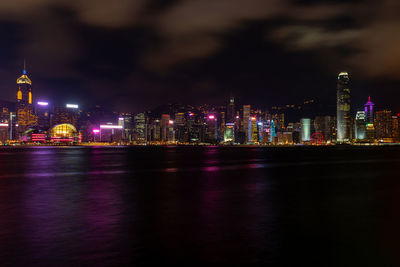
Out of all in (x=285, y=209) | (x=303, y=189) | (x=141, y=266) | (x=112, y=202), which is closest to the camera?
(x=141, y=266)

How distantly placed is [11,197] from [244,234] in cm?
1874

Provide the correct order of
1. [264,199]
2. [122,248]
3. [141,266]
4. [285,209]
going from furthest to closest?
[264,199] → [285,209] → [122,248] → [141,266]

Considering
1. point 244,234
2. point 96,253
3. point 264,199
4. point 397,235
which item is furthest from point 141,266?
point 264,199

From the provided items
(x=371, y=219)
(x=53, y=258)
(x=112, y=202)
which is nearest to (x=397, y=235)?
(x=371, y=219)

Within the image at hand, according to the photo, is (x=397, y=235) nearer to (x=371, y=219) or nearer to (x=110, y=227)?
(x=371, y=219)

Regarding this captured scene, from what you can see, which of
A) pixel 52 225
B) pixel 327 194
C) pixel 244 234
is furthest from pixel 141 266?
pixel 327 194

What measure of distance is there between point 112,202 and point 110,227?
781 centimetres

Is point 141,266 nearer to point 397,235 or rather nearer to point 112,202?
point 397,235

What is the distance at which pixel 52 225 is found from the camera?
1691cm

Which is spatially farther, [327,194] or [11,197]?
[327,194]

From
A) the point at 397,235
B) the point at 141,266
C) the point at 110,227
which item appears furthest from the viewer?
the point at 110,227

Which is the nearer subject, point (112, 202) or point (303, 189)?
point (112, 202)

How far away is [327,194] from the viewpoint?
2864 cm

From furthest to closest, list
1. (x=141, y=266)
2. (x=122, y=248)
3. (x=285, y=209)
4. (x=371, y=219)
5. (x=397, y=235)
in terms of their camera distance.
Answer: (x=285, y=209), (x=371, y=219), (x=397, y=235), (x=122, y=248), (x=141, y=266)
